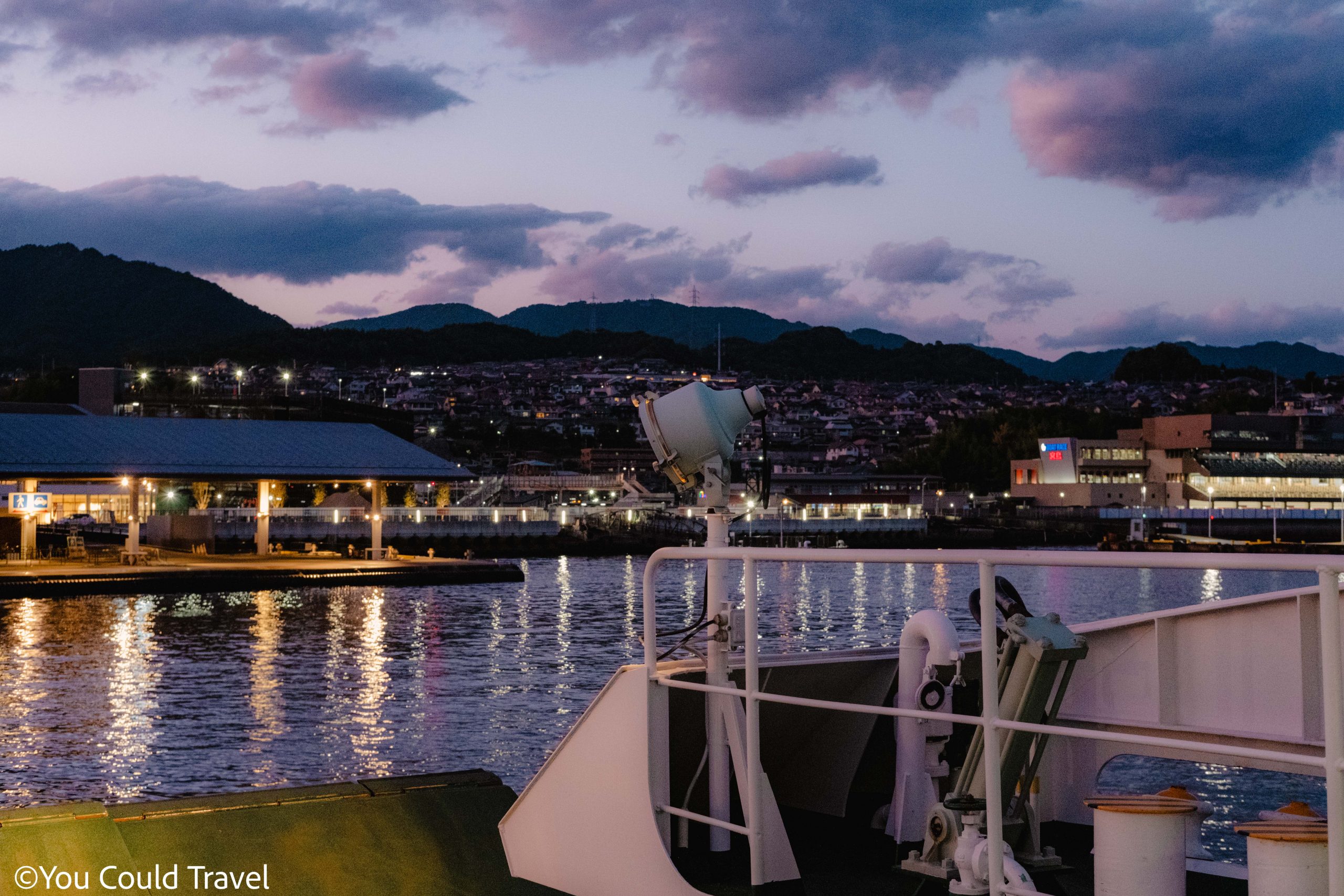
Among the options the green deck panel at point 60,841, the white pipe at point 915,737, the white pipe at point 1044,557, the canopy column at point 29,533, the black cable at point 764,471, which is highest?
the black cable at point 764,471

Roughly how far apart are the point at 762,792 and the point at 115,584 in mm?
36462

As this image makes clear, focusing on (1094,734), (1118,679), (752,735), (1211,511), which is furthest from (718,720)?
(1211,511)

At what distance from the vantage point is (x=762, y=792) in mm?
4656

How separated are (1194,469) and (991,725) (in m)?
122

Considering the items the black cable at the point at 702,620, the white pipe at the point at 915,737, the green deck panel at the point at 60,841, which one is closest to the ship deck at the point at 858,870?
the white pipe at the point at 915,737

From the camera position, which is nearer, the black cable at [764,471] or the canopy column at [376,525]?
the black cable at [764,471]

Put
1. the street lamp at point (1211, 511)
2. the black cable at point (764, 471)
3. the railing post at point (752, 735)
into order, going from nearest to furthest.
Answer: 1. the railing post at point (752, 735)
2. the black cable at point (764, 471)
3. the street lamp at point (1211, 511)

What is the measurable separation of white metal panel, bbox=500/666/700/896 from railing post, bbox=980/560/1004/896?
154cm

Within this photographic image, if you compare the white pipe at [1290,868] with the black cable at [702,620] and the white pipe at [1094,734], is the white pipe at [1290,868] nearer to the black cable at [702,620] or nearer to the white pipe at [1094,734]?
the white pipe at [1094,734]

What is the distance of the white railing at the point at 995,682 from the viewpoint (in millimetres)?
2664

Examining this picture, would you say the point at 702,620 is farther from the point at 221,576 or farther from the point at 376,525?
the point at 376,525

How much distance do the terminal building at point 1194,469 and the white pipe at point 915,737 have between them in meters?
115

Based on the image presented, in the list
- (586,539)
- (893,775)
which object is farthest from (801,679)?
(586,539)

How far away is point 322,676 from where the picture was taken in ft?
84.9
